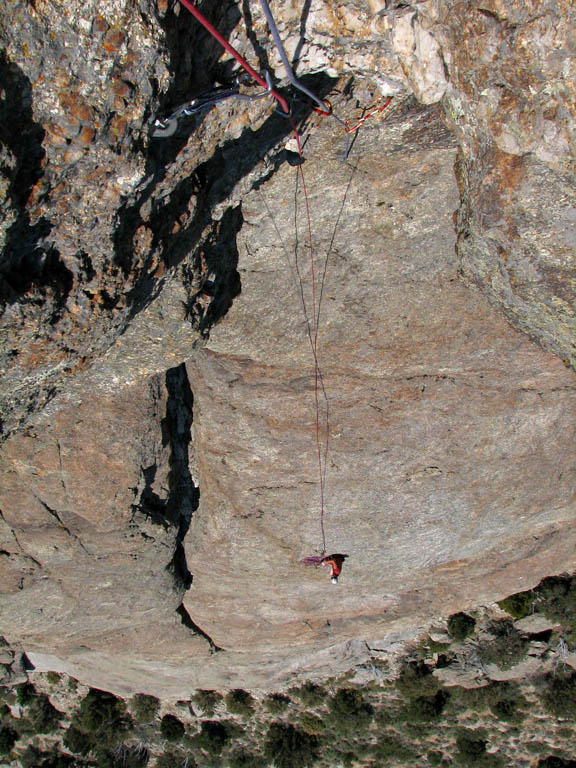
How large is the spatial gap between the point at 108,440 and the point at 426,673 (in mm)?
10309

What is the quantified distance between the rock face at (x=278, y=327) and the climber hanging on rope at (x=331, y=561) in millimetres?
340

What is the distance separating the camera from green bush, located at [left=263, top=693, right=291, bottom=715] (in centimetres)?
1366

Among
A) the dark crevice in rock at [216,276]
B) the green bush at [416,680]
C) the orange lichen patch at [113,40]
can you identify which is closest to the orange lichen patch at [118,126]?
the orange lichen patch at [113,40]

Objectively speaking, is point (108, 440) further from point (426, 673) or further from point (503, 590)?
point (426, 673)

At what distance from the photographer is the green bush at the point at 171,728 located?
14.3m

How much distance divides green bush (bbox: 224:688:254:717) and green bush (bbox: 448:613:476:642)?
18.5ft

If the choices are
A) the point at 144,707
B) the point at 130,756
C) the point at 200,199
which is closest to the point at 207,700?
the point at 144,707

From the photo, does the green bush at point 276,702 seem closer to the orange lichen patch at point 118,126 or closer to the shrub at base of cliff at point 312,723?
the shrub at base of cliff at point 312,723

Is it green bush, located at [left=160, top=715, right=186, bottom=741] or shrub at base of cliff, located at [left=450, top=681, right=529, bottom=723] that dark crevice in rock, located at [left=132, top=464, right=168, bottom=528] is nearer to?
shrub at base of cliff, located at [left=450, top=681, right=529, bottom=723]

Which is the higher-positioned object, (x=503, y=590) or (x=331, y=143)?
(x=331, y=143)

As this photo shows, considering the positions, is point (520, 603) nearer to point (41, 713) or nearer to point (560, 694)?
point (560, 694)

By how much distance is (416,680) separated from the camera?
493 inches

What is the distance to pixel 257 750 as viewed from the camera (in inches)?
564

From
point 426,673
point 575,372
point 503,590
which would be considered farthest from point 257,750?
point 575,372
